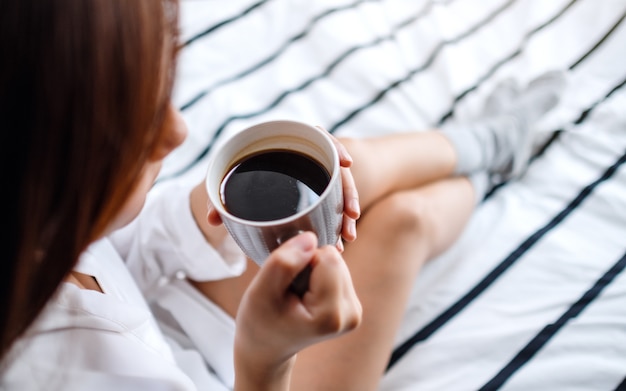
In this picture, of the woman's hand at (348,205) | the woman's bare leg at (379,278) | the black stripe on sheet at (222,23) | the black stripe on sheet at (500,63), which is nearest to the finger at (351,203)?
the woman's hand at (348,205)

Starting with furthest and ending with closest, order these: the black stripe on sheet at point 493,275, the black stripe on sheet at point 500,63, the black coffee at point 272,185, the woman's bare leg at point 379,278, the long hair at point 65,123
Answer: the black stripe on sheet at point 500,63 → the black stripe on sheet at point 493,275 → the woman's bare leg at point 379,278 → the black coffee at point 272,185 → the long hair at point 65,123

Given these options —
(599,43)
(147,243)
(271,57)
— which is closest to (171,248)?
(147,243)

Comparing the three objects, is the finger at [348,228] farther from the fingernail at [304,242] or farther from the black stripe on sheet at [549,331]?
the black stripe on sheet at [549,331]

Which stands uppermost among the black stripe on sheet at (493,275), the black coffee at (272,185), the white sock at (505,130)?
the black coffee at (272,185)

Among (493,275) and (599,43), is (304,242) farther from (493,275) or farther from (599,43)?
(599,43)

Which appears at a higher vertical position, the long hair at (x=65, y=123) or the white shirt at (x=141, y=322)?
the long hair at (x=65, y=123)

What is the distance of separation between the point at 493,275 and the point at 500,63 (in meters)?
0.50

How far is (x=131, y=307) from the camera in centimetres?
58

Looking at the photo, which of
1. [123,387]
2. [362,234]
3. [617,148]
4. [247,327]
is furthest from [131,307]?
[617,148]

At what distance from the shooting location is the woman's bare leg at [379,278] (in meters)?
0.64

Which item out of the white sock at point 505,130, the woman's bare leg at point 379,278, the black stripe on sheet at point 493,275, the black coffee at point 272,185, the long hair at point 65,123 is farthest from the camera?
the white sock at point 505,130

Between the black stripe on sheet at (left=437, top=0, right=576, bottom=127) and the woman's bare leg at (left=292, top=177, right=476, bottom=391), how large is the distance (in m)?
0.29

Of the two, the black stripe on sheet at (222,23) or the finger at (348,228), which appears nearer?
→ the finger at (348,228)

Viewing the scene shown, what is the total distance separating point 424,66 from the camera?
3.55 ft
